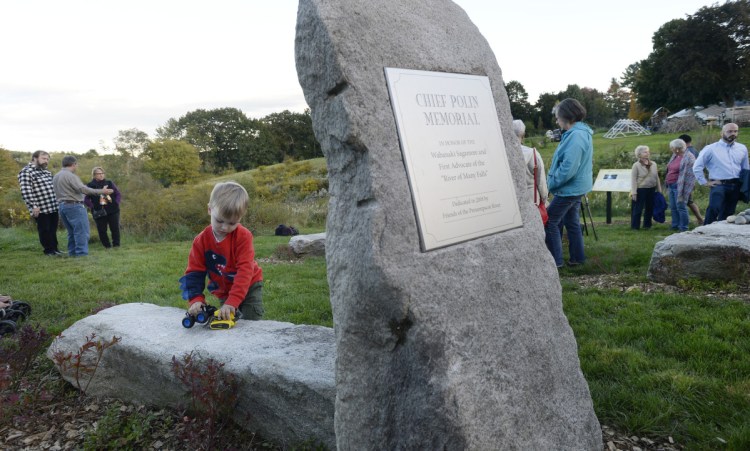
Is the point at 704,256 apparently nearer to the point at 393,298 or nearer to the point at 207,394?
the point at 393,298

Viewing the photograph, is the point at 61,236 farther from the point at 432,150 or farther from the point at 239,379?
the point at 432,150

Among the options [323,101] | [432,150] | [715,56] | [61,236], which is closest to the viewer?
[323,101]

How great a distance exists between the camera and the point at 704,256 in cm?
563

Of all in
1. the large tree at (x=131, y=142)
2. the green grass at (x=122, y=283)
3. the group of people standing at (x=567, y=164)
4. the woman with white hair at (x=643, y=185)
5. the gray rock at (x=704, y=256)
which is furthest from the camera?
the large tree at (x=131, y=142)

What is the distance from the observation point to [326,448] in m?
2.72

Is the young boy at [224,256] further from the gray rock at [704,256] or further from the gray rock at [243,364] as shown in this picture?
the gray rock at [704,256]

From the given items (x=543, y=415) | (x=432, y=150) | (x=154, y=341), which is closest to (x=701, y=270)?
(x=543, y=415)

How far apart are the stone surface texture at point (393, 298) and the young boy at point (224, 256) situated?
148 cm

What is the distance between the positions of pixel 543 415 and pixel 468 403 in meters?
0.61

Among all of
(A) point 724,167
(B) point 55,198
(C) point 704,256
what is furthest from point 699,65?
(B) point 55,198

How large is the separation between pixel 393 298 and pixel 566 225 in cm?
553

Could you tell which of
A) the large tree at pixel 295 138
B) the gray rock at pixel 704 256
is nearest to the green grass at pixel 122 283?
the gray rock at pixel 704 256

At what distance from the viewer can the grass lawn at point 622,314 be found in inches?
119

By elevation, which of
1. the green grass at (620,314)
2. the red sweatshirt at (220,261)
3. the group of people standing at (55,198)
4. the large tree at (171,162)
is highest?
the large tree at (171,162)
